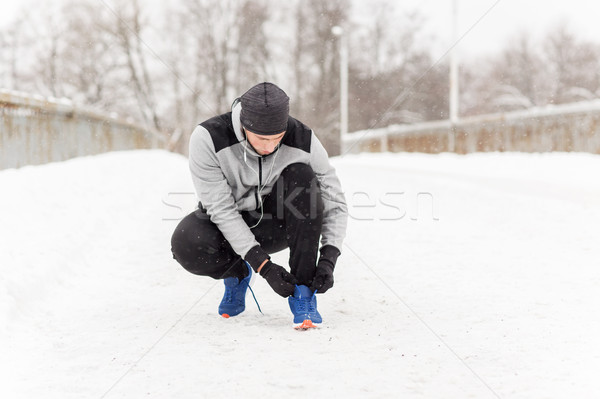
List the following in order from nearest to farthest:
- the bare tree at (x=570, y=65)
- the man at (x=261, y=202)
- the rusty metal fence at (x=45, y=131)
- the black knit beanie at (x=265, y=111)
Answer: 1. the black knit beanie at (x=265, y=111)
2. the man at (x=261, y=202)
3. the rusty metal fence at (x=45, y=131)
4. the bare tree at (x=570, y=65)

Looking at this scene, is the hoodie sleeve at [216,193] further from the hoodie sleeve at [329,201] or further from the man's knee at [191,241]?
the hoodie sleeve at [329,201]

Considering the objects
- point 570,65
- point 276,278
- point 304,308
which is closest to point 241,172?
point 276,278

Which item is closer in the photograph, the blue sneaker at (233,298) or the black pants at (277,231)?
the black pants at (277,231)

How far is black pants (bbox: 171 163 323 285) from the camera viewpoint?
2.78m

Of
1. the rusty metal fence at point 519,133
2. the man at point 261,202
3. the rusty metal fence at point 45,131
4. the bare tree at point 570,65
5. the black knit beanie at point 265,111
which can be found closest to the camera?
the black knit beanie at point 265,111

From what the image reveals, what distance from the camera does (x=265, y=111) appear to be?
257cm

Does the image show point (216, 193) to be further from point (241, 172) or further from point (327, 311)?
point (327, 311)

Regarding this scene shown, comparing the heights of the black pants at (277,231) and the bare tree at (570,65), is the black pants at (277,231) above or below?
below

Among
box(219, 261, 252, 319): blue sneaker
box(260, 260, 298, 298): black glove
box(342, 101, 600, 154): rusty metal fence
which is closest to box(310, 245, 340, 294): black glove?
box(260, 260, 298, 298): black glove

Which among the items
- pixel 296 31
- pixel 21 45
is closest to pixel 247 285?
pixel 296 31

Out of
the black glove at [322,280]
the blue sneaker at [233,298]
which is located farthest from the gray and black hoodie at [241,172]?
the blue sneaker at [233,298]

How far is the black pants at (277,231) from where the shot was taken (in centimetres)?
278

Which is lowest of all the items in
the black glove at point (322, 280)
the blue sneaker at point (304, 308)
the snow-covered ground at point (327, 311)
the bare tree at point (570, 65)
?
the snow-covered ground at point (327, 311)

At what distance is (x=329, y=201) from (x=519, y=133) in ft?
30.7
